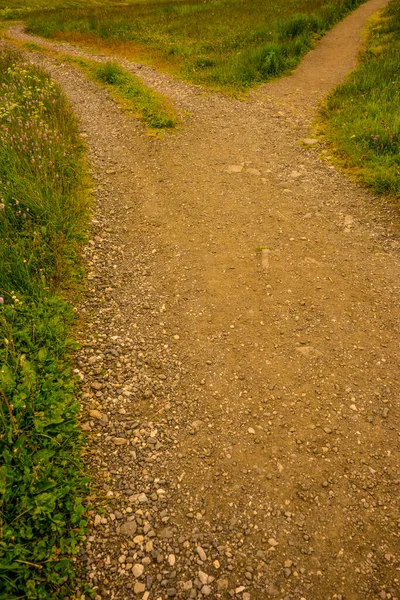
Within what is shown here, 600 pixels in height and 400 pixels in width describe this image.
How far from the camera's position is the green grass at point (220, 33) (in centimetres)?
1482

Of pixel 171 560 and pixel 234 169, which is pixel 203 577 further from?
pixel 234 169

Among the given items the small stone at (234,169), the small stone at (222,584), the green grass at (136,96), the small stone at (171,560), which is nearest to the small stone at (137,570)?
the small stone at (171,560)

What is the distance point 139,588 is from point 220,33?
23.3 metres

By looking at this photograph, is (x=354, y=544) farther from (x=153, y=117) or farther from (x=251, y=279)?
(x=153, y=117)

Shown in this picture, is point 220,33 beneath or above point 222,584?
above

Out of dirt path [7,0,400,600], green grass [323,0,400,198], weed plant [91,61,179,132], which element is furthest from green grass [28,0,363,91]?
dirt path [7,0,400,600]

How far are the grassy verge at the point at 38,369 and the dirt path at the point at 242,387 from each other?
31 cm

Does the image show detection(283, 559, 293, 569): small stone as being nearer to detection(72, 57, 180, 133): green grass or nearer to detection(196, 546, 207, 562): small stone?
detection(196, 546, 207, 562): small stone

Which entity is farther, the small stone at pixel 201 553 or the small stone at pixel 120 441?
the small stone at pixel 120 441

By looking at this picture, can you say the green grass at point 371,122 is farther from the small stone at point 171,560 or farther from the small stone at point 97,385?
the small stone at point 171,560

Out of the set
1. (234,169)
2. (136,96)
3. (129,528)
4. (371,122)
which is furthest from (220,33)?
(129,528)

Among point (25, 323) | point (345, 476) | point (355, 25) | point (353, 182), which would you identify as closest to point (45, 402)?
point (25, 323)

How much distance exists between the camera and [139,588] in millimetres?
3467

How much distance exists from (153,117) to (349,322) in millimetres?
9481
